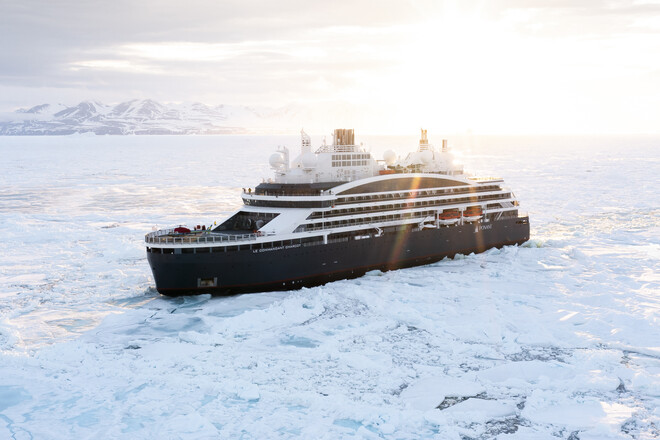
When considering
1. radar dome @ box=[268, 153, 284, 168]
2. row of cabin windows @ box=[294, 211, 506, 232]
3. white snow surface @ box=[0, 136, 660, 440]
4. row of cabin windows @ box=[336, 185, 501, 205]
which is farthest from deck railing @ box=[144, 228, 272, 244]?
radar dome @ box=[268, 153, 284, 168]

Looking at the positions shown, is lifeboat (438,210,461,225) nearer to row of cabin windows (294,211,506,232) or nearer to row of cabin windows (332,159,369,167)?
row of cabin windows (294,211,506,232)

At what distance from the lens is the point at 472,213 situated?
156 feet

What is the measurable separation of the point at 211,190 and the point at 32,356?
57.3 metres

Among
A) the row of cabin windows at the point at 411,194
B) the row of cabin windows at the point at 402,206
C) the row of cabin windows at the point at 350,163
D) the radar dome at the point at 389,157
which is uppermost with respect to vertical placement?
the radar dome at the point at 389,157

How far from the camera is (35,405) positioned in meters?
21.0

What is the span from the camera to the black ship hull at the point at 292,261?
33.7 metres

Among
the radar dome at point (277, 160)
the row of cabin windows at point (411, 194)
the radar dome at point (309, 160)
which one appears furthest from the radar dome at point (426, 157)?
the radar dome at point (277, 160)

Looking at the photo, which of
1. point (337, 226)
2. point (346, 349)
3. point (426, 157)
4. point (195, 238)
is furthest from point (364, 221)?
point (346, 349)

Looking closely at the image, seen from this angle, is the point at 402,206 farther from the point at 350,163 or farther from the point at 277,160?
the point at 277,160

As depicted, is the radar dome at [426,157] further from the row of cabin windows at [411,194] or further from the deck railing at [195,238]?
the deck railing at [195,238]

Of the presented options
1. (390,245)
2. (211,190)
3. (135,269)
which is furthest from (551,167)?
(135,269)

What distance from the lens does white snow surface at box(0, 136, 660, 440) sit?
19953 mm

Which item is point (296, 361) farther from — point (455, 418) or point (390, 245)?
point (390, 245)

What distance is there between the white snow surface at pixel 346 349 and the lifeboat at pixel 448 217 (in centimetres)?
287
